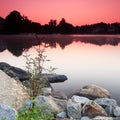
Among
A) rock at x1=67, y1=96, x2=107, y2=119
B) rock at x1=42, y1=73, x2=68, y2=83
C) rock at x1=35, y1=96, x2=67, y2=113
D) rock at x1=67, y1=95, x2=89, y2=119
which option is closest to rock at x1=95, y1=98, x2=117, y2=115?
rock at x1=67, y1=96, x2=107, y2=119

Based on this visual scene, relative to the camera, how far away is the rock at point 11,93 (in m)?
11.5

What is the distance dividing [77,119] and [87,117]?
270 mm

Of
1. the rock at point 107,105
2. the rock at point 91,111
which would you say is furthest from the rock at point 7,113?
the rock at point 107,105

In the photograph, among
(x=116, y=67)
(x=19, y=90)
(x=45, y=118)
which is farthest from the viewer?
(x=116, y=67)

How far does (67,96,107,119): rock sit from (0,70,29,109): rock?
123 centimetres

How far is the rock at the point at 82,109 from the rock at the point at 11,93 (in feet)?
4.03

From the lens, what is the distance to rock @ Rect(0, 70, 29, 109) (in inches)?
452

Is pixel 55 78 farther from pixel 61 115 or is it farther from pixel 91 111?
pixel 61 115

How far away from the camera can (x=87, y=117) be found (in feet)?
41.3

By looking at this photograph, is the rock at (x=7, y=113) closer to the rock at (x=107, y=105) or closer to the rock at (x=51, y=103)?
the rock at (x=51, y=103)

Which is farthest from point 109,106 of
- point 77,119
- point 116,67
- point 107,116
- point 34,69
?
point 116,67

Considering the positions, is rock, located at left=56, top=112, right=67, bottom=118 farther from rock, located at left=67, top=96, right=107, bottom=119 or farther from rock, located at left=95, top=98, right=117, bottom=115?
rock, located at left=95, top=98, right=117, bottom=115

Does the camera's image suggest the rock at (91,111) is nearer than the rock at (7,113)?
No

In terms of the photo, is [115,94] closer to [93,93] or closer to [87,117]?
[93,93]
